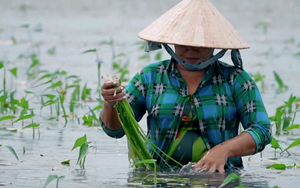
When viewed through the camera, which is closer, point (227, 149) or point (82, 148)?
point (227, 149)

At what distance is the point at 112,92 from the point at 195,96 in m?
0.54

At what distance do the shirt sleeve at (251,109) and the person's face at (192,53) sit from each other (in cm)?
22

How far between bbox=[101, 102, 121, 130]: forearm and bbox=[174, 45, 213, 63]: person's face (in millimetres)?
470

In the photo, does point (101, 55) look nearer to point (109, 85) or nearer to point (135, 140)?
point (135, 140)

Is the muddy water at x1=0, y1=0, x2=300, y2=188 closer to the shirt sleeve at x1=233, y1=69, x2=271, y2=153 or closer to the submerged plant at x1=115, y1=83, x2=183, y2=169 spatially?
the submerged plant at x1=115, y1=83, x2=183, y2=169

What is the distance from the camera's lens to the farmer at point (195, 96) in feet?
15.7

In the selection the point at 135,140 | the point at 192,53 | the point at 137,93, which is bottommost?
the point at 135,140

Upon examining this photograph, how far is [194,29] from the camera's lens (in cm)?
475

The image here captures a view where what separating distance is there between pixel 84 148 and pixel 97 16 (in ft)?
37.4

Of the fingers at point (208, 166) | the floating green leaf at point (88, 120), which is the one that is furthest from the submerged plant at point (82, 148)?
the floating green leaf at point (88, 120)

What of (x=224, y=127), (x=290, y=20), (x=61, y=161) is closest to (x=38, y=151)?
(x=61, y=161)

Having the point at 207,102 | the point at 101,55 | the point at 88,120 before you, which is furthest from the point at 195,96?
the point at 101,55

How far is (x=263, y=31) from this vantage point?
46.0 ft

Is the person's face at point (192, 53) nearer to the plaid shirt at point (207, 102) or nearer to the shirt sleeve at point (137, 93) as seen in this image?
the plaid shirt at point (207, 102)
